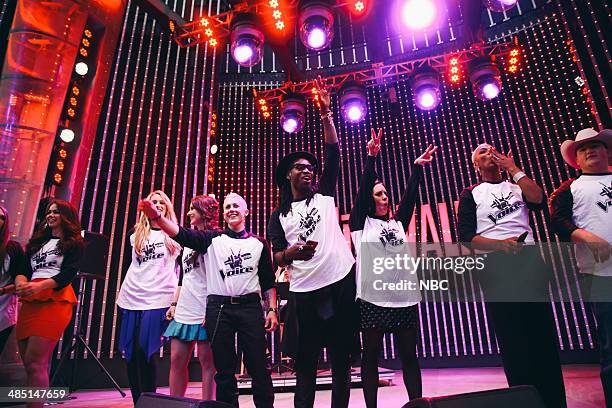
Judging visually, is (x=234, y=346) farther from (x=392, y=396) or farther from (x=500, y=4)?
(x=500, y=4)

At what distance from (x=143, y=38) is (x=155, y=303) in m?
6.17

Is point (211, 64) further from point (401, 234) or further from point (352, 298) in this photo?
point (352, 298)

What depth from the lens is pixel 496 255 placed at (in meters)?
2.07

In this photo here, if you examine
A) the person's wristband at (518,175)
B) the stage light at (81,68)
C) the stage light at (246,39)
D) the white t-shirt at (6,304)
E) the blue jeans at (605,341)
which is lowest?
the blue jeans at (605,341)

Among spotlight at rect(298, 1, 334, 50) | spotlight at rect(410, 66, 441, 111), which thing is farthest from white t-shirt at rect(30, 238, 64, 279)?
spotlight at rect(410, 66, 441, 111)

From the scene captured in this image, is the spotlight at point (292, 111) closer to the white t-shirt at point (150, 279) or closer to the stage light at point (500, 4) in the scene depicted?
the stage light at point (500, 4)

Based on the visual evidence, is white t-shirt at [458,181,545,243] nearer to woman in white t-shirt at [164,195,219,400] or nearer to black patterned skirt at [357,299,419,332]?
black patterned skirt at [357,299,419,332]

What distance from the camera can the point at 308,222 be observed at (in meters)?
2.18

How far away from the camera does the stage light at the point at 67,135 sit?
4.81 meters

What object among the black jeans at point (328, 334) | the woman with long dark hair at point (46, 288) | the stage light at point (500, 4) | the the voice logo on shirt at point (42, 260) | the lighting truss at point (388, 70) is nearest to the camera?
the black jeans at point (328, 334)

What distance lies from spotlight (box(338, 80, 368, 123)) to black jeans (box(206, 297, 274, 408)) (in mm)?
4911

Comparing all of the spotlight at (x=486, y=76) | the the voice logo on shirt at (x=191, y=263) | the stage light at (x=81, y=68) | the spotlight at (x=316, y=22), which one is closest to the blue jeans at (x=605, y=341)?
the the voice logo on shirt at (x=191, y=263)

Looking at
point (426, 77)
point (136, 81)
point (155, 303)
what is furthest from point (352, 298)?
point (136, 81)

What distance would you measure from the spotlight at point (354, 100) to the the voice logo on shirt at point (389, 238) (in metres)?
4.30
